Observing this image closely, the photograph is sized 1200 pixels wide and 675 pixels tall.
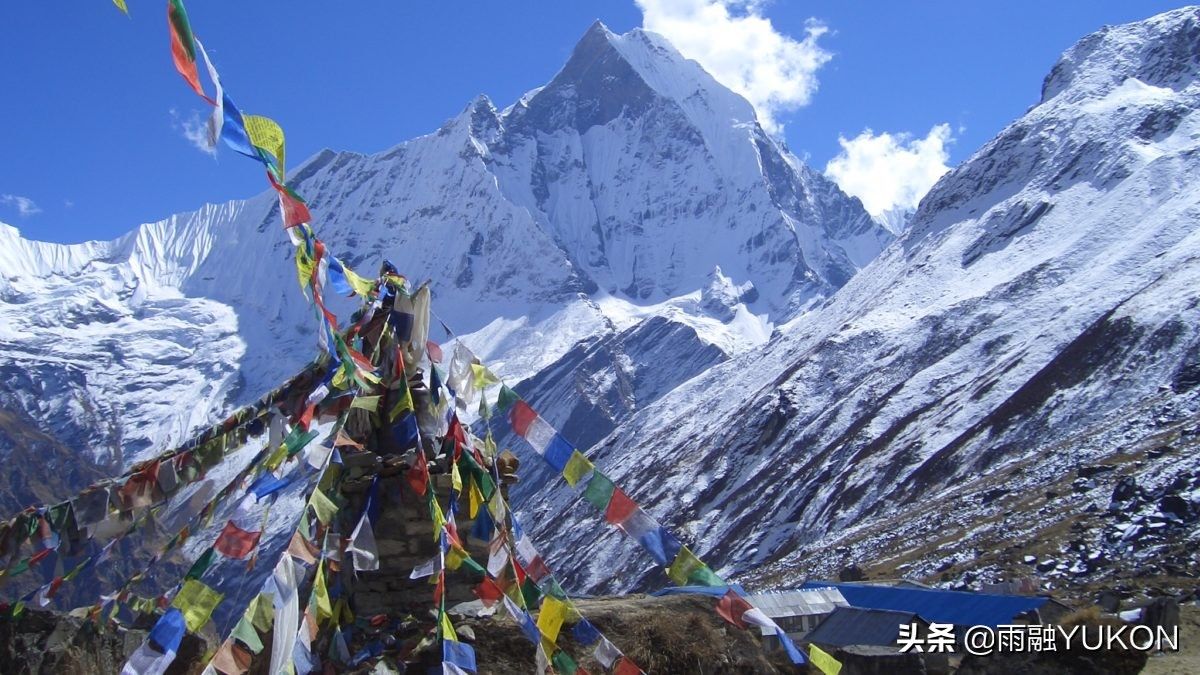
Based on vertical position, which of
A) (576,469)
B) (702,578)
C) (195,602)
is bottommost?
(702,578)

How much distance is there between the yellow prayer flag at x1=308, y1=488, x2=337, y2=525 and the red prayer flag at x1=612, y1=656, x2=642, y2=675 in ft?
10.5

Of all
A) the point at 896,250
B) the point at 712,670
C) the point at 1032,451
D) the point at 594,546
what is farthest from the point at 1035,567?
the point at 896,250

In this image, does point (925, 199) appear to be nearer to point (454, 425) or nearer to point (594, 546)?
point (594, 546)

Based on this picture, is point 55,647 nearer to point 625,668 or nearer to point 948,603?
point 625,668

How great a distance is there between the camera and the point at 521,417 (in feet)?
41.5

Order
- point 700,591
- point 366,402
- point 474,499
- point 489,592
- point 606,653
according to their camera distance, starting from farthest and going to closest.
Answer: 1. point 700,591
2. point 474,499
3. point 366,402
4. point 489,592
5. point 606,653

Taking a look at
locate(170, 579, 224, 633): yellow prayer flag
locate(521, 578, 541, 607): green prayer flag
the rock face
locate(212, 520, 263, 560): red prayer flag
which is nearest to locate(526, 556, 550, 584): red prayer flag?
locate(521, 578, 541, 607): green prayer flag

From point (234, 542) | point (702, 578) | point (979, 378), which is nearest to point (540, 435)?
point (702, 578)

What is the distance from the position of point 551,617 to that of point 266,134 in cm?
532

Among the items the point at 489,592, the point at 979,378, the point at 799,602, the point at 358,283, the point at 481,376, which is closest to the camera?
the point at 489,592

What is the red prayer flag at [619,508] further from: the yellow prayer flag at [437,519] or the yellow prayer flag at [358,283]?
the yellow prayer flag at [358,283]

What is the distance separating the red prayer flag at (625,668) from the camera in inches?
420

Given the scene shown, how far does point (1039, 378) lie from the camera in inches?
Result: 3688

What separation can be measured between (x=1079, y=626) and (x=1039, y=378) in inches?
3372
